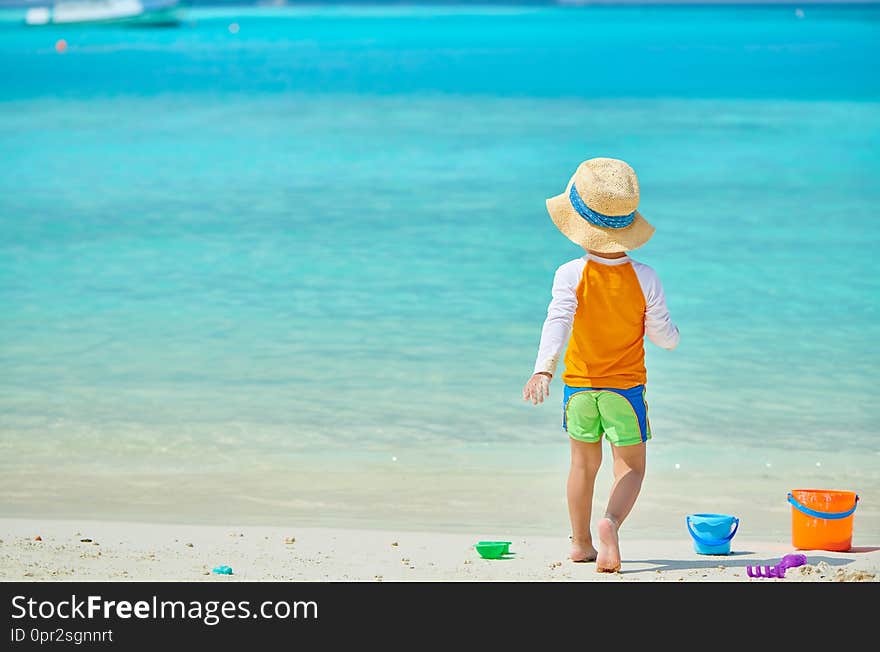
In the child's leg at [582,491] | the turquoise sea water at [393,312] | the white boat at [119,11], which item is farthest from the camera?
the white boat at [119,11]

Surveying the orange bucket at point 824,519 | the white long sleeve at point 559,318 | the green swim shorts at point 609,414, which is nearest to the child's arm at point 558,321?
the white long sleeve at point 559,318

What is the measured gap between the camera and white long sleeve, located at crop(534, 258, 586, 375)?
13.8 feet

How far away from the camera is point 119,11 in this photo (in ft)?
339

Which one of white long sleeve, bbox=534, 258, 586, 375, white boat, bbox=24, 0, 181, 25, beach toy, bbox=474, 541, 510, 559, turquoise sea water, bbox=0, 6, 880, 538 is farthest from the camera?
white boat, bbox=24, 0, 181, 25

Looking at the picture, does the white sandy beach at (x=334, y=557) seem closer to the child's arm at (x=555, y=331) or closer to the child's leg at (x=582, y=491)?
the child's leg at (x=582, y=491)

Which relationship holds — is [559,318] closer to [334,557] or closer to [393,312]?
[334,557]

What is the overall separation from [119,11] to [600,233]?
10520 cm

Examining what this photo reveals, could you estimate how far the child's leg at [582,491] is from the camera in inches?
176

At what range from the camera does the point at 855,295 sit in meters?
10.9

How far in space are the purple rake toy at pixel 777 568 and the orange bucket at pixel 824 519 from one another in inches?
13.0

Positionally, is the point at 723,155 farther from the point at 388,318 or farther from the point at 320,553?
the point at 320,553

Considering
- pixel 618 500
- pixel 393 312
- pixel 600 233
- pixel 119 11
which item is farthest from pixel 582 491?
pixel 119 11

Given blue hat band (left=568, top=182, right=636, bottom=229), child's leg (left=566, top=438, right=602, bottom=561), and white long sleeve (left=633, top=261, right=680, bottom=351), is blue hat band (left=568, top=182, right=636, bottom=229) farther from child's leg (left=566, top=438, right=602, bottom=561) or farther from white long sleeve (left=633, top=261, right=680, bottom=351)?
child's leg (left=566, top=438, right=602, bottom=561)

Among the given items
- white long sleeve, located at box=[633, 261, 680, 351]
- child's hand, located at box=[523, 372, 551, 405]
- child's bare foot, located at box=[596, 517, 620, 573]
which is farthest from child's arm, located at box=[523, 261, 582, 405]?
child's bare foot, located at box=[596, 517, 620, 573]
